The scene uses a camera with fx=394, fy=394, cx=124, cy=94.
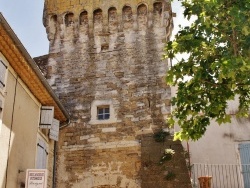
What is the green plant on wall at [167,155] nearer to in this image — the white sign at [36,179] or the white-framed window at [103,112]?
the white-framed window at [103,112]

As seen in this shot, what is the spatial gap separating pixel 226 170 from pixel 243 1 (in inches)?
273

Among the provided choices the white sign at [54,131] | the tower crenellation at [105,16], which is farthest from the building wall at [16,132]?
the tower crenellation at [105,16]

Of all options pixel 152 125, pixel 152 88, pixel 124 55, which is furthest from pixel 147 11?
pixel 152 125

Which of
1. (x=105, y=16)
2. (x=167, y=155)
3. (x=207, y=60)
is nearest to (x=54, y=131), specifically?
(x=167, y=155)

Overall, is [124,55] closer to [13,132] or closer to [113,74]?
[113,74]

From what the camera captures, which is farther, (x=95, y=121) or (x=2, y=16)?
(x=95, y=121)

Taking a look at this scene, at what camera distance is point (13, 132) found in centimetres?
938

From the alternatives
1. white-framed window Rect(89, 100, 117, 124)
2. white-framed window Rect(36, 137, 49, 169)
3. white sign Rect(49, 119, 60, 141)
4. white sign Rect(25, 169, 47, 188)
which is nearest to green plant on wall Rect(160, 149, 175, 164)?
white-framed window Rect(89, 100, 117, 124)

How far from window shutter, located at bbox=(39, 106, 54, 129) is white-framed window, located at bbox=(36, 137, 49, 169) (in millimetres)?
401

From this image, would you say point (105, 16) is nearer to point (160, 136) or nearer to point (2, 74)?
point (160, 136)

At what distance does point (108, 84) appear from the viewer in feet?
46.3

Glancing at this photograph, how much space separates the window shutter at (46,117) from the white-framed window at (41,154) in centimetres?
40

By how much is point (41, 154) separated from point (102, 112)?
10.7 ft

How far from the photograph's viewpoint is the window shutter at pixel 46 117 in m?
11.3
